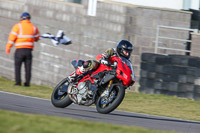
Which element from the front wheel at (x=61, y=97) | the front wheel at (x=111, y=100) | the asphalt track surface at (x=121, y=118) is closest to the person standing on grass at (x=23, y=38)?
the asphalt track surface at (x=121, y=118)

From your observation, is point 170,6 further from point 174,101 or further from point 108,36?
point 174,101

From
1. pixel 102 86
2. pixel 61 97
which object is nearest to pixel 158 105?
pixel 61 97

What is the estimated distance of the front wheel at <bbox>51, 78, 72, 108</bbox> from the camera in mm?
9352

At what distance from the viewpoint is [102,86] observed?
881cm

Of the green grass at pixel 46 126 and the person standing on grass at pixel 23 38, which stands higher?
the person standing on grass at pixel 23 38

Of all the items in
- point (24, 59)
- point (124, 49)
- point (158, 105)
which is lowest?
point (158, 105)

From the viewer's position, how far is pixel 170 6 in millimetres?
15734

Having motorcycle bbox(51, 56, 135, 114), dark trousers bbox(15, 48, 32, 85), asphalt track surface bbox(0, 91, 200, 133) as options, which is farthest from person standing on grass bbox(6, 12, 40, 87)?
motorcycle bbox(51, 56, 135, 114)

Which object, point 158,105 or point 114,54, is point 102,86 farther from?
point 158,105

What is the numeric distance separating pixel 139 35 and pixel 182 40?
48.0 inches

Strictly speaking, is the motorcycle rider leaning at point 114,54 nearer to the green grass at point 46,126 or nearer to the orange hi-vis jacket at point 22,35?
the green grass at point 46,126

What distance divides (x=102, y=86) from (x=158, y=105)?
3.28 m

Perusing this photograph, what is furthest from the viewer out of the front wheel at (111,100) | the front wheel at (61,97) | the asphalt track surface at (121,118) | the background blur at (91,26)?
the background blur at (91,26)

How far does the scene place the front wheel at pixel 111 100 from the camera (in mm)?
8219
